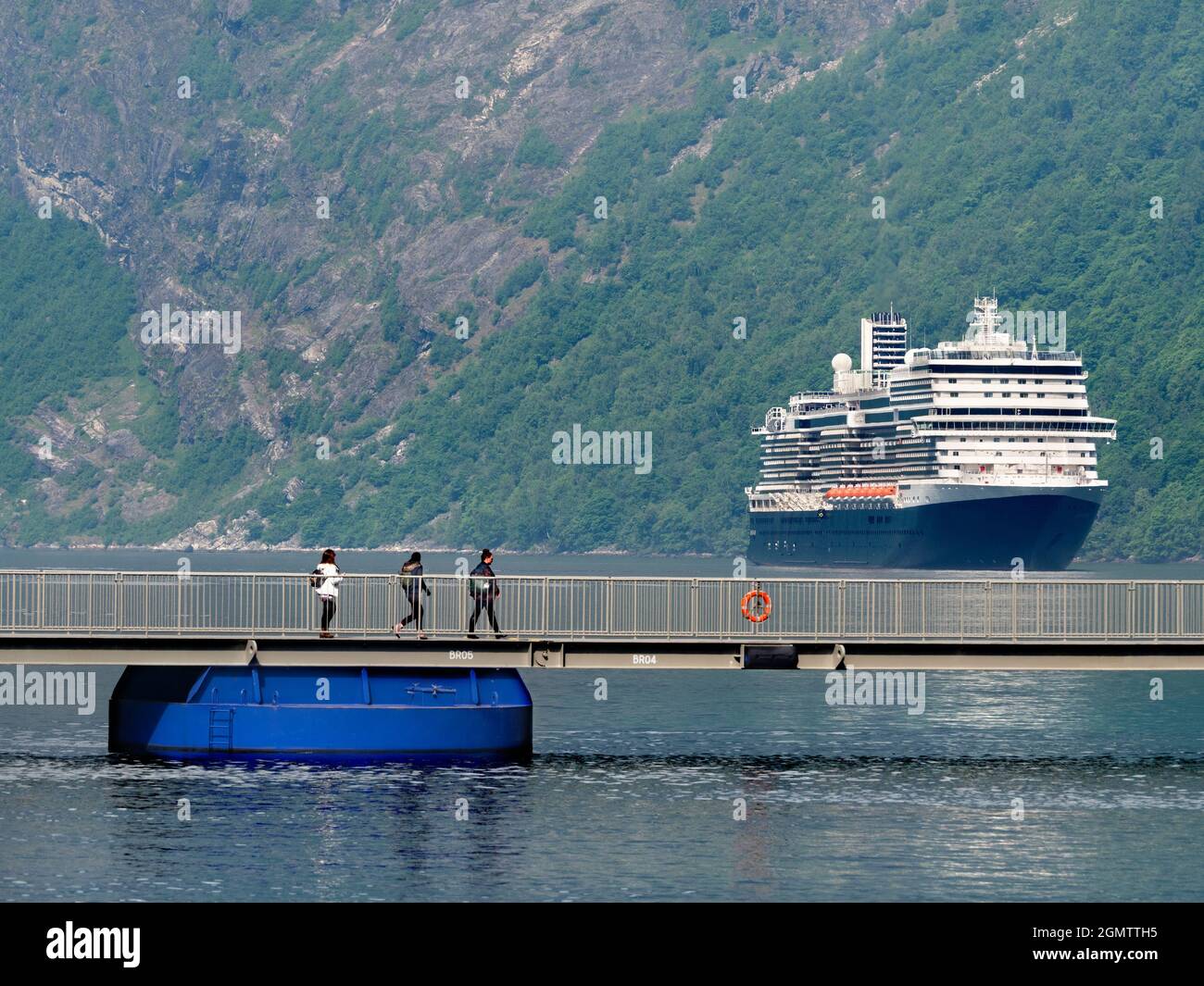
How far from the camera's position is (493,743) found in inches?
2120

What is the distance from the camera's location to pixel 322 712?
172 feet

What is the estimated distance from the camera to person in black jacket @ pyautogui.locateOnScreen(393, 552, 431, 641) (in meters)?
52.1
